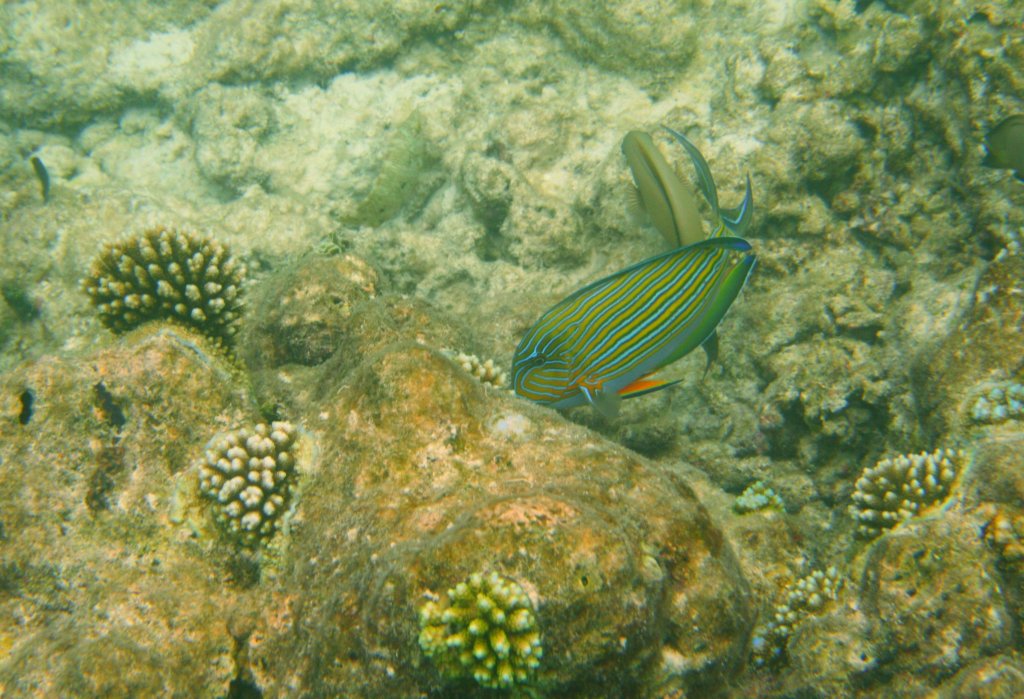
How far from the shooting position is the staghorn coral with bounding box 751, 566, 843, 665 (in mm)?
3312

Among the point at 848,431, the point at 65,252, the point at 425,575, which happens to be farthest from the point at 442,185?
the point at 425,575

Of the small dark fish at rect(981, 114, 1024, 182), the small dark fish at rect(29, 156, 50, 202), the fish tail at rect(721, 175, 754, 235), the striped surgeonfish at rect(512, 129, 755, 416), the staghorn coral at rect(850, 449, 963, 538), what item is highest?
the small dark fish at rect(981, 114, 1024, 182)

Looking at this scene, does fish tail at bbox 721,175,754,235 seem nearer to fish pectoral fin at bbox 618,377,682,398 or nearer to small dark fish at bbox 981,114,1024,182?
fish pectoral fin at bbox 618,377,682,398

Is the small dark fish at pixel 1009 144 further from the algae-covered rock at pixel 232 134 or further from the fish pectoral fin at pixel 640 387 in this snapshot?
the algae-covered rock at pixel 232 134

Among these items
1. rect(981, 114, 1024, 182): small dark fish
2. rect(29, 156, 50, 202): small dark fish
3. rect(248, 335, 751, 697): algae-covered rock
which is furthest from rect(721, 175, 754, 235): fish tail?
rect(29, 156, 50, 202): small dark fish

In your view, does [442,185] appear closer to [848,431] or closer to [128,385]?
[128,385]

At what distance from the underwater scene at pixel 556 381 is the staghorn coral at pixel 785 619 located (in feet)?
0.07

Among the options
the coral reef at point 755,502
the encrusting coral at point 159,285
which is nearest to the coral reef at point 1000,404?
the coral reef at point 755,502

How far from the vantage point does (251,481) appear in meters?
3.13

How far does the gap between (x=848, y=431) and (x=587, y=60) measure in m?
6.25

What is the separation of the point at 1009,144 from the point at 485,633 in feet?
17.8

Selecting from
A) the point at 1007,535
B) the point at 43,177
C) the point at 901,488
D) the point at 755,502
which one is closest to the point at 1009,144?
the point at 901,488

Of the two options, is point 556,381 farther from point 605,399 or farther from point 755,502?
point 755,502

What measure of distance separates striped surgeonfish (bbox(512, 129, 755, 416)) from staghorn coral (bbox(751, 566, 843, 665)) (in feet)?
5.64
